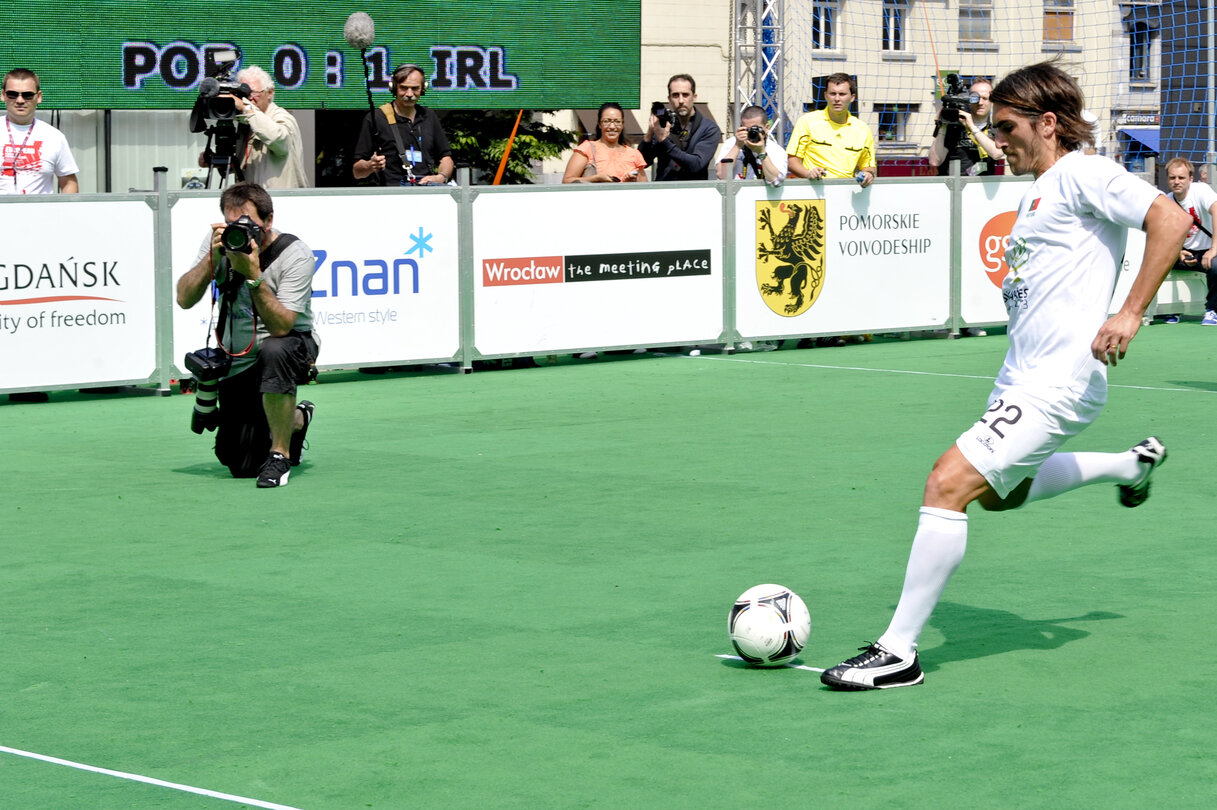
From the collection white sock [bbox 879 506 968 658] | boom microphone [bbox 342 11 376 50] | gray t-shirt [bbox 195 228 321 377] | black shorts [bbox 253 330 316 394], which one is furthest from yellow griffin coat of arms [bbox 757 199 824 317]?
white sock [bbox 879 506 968 658]

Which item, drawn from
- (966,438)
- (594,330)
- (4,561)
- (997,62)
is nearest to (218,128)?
(594,330)

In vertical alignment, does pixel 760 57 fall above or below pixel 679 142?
above

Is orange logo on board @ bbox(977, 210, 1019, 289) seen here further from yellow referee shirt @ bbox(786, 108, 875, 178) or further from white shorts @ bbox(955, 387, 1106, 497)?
white shorts @ bbox(955, 387, 1106, 497)

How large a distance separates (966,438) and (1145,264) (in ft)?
2.50

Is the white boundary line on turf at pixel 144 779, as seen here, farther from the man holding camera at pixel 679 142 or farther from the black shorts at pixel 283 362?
the man holding camera at pixel 679 142

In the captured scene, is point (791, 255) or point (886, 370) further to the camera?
point (791, 255)

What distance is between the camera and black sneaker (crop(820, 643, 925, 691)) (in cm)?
596

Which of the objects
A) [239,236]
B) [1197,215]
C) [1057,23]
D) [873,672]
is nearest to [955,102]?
[1197,215]

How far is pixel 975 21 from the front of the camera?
1398 inches

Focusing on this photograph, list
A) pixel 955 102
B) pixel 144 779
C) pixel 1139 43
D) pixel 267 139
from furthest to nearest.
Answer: pixel 1139 43
pixel 955 102
pixel 267 139
pixel 144 779

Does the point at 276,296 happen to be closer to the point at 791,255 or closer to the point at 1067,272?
the point at 1067,272

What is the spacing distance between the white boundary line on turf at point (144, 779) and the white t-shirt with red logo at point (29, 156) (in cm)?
927

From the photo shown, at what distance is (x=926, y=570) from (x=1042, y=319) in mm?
893

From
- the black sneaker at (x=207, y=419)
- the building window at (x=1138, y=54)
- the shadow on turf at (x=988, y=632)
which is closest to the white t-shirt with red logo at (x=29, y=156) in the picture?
the black sneaker at (x=207, y=419)
